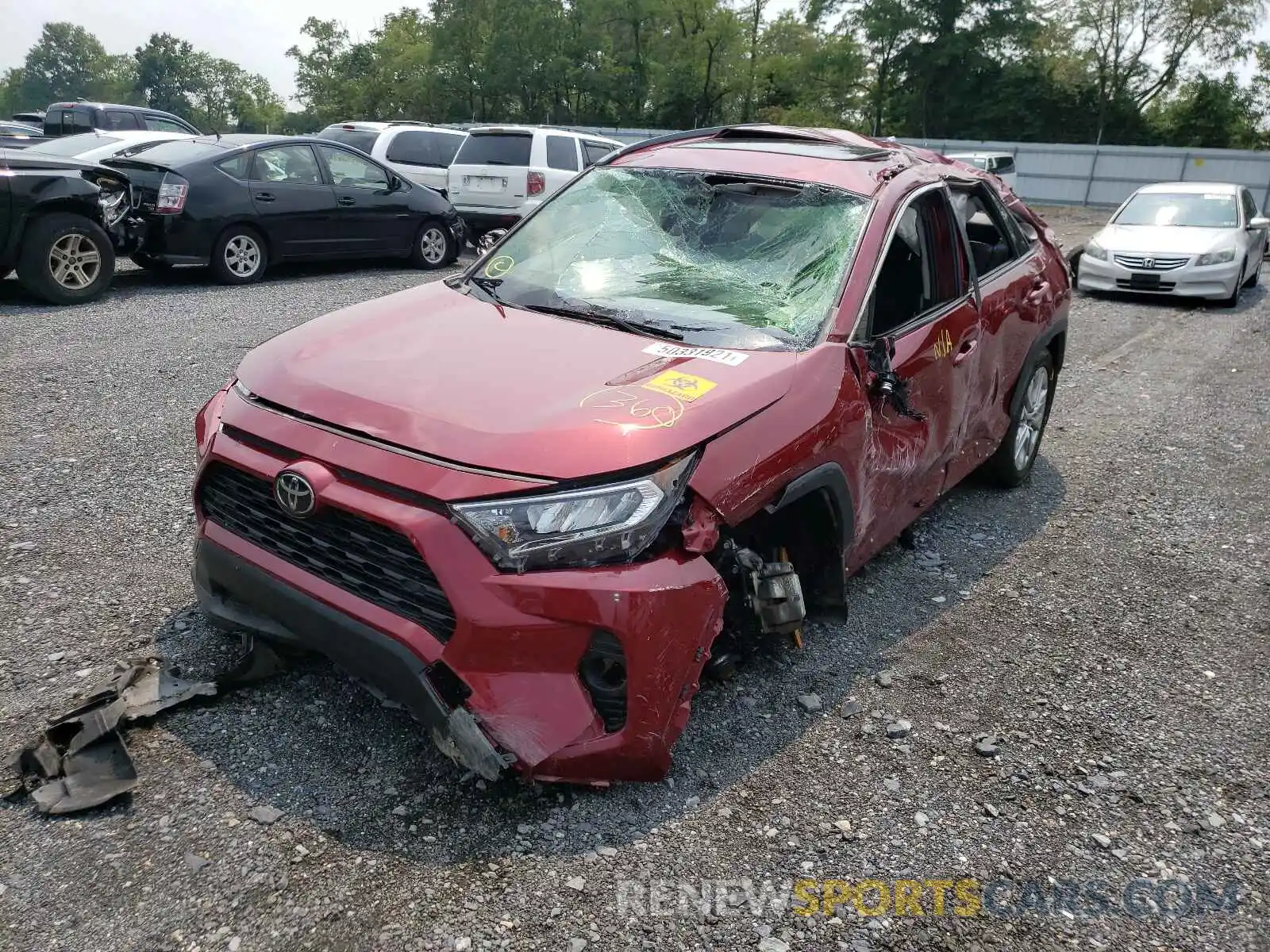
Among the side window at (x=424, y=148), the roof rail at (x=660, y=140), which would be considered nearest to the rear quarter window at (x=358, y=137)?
the side window at (x=424, y=148)

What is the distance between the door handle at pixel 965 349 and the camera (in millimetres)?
4043

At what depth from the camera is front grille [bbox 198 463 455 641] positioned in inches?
97.8

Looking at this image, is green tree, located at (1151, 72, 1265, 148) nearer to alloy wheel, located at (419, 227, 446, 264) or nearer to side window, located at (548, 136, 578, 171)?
side window, located at (548, 136, 578, 171)

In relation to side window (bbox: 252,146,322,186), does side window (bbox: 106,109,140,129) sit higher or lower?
higher

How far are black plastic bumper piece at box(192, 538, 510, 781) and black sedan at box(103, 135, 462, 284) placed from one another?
7.44 meters

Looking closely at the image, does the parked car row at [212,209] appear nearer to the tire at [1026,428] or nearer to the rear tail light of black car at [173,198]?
the rear tail light of black car at [173,198]

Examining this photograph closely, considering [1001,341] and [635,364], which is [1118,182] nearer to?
[1001,341]

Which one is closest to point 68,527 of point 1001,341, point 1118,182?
point 1001,341

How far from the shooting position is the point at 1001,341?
4613 millimetres

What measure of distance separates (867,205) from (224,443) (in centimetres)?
247

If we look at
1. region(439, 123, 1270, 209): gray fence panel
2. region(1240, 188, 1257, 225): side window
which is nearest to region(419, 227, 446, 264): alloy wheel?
region(1240, 188, 1257, 225): side window

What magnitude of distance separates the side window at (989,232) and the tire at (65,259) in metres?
7.38

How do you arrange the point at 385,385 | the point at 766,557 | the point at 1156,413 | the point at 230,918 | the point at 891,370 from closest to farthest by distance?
the point at 230,918
the point at 385,385
the point at 766,557
the point at 891,370
the point at 1156,413

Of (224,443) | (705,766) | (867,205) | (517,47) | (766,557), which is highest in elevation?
(517,47)
